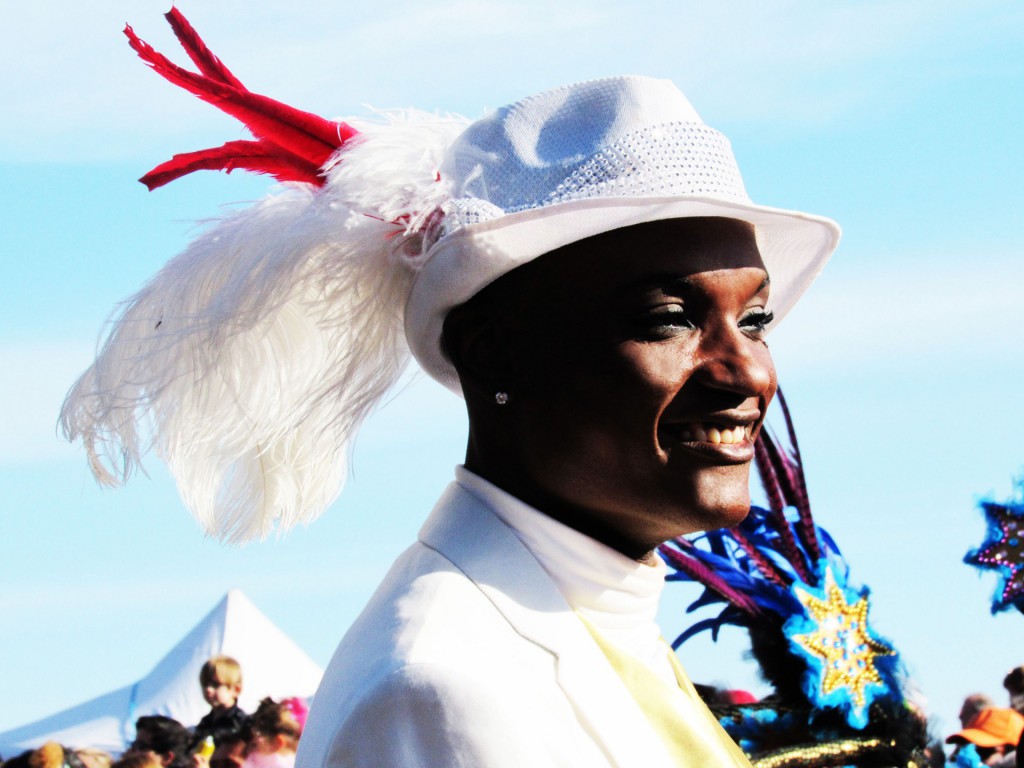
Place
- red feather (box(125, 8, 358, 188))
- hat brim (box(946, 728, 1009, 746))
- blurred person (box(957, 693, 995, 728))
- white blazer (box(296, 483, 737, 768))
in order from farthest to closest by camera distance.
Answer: blurred person (box(957, 693, 995, 728)) → hat brim (box(946, 728, 1009, 746)) → red feather (box(125, 8, 358, 188)) → white blazer (box(296, 483, 737, 768))

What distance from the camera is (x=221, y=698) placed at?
24.5ft

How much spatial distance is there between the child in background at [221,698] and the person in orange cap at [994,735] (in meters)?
3.31

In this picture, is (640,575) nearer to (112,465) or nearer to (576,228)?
(576,228)

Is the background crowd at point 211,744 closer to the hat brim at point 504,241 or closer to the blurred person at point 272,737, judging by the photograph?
the blurred person at point 272,737

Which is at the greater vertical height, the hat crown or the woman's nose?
the hat crown

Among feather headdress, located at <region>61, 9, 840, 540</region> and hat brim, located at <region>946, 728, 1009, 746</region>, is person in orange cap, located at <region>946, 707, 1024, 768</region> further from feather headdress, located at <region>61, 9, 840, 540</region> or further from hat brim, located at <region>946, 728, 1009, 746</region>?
feather headdress, located at <region>61, 9, 840, 540</region>

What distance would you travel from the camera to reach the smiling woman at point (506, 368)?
6.57 feet

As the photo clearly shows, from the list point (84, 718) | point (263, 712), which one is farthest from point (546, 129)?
point (84, 718)

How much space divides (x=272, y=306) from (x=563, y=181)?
1.72ft

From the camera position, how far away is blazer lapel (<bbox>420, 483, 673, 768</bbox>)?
2014 mm

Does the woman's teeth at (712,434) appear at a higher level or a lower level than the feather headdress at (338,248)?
lower

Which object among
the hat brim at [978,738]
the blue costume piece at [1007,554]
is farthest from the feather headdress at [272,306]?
the hat brim at [978,738]

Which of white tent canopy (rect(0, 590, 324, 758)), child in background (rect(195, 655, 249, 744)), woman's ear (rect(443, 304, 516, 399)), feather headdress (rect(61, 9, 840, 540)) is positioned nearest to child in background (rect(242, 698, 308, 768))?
child in background (rect(195, 655, 249, 744))

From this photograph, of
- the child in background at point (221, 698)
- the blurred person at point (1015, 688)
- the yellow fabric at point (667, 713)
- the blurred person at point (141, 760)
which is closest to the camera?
the yellow fabric at point (667, 713)
